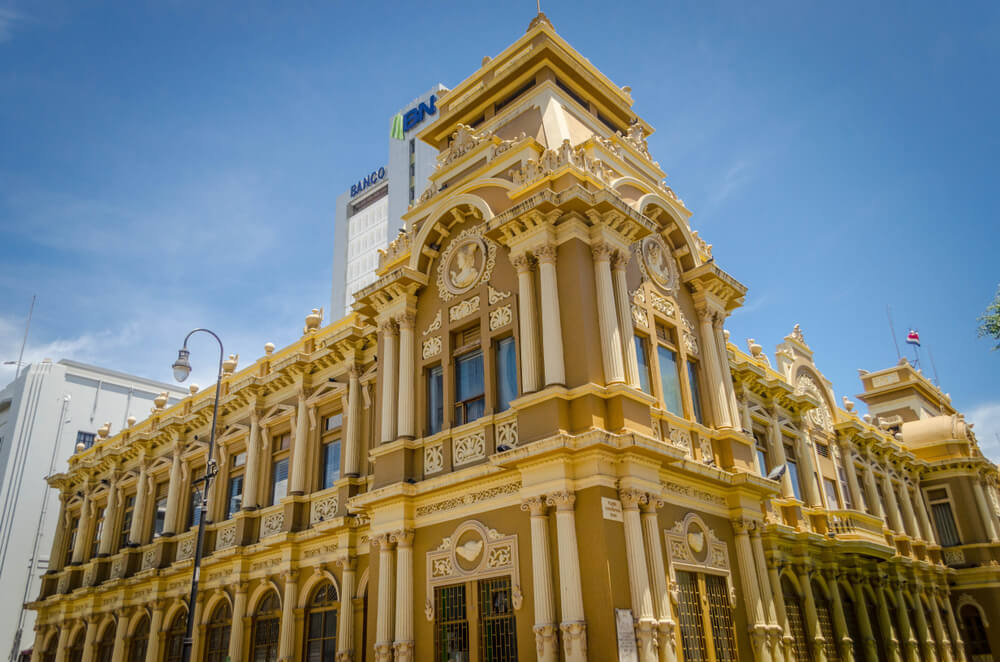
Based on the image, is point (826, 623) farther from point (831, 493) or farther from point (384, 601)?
point (384, 601)

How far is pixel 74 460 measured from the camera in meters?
32.8

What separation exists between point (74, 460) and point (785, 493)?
2870 cm

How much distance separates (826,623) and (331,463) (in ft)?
49.1

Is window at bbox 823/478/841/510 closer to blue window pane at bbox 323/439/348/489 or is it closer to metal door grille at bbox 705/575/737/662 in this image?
metal door grille at bbox 705/575/737/662

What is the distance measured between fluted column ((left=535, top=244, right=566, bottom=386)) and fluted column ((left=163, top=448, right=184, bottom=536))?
1685 centimetres

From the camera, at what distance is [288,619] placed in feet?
64.6

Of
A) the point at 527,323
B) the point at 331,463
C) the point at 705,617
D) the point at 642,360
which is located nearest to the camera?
the point at 705,617

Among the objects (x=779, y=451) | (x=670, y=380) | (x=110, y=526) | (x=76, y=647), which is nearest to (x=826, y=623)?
(x=779, y=451)

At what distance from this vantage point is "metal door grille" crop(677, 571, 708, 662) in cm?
1363

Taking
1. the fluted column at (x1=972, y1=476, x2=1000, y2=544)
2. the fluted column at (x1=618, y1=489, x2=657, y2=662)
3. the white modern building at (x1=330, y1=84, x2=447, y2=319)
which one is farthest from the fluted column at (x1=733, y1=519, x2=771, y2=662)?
the white modern building at (x1=330, y1=84, x2=447, y2=319)

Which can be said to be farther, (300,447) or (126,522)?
(126,522)

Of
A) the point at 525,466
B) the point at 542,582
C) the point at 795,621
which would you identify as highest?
the point at 525,466

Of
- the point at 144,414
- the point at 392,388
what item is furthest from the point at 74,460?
the point at 392,388

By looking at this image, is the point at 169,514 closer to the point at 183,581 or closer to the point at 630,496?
the point at 183,581
